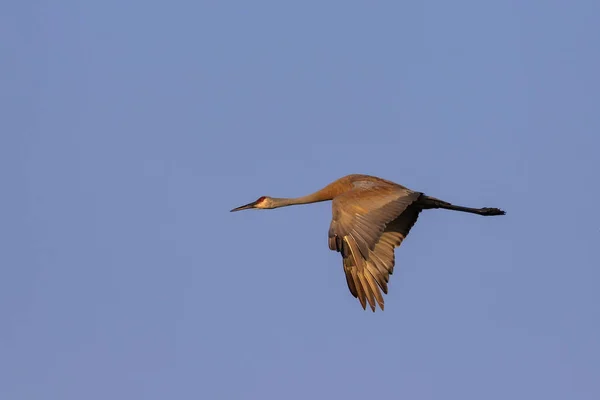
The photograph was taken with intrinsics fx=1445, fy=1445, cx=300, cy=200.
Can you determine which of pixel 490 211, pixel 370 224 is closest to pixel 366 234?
pixel 370 224

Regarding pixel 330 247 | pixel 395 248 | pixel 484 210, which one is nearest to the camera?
pixel 330 247

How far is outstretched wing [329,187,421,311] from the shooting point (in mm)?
20906

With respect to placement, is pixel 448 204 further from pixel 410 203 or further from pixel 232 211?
pixel 232 211

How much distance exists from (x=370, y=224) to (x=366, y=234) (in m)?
0.19

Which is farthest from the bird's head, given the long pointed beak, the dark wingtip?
the dark wingtip

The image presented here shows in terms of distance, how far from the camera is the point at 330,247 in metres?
20.8

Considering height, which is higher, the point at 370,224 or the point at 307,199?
the point at 307,199

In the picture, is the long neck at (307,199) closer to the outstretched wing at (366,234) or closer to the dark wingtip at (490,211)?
the outstretched wing at (366,234)

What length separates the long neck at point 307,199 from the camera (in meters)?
23.7

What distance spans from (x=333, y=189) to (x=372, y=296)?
2.78 m

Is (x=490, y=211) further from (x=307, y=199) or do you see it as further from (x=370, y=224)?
(x=370, y=224)

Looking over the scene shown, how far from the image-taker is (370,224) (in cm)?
2106

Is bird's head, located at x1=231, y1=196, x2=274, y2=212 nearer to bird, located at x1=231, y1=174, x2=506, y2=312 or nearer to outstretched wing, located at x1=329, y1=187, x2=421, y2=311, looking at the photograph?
bird, located at x1=231, y1=174, x2=506, y2=312

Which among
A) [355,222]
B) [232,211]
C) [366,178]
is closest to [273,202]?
[232,211]
